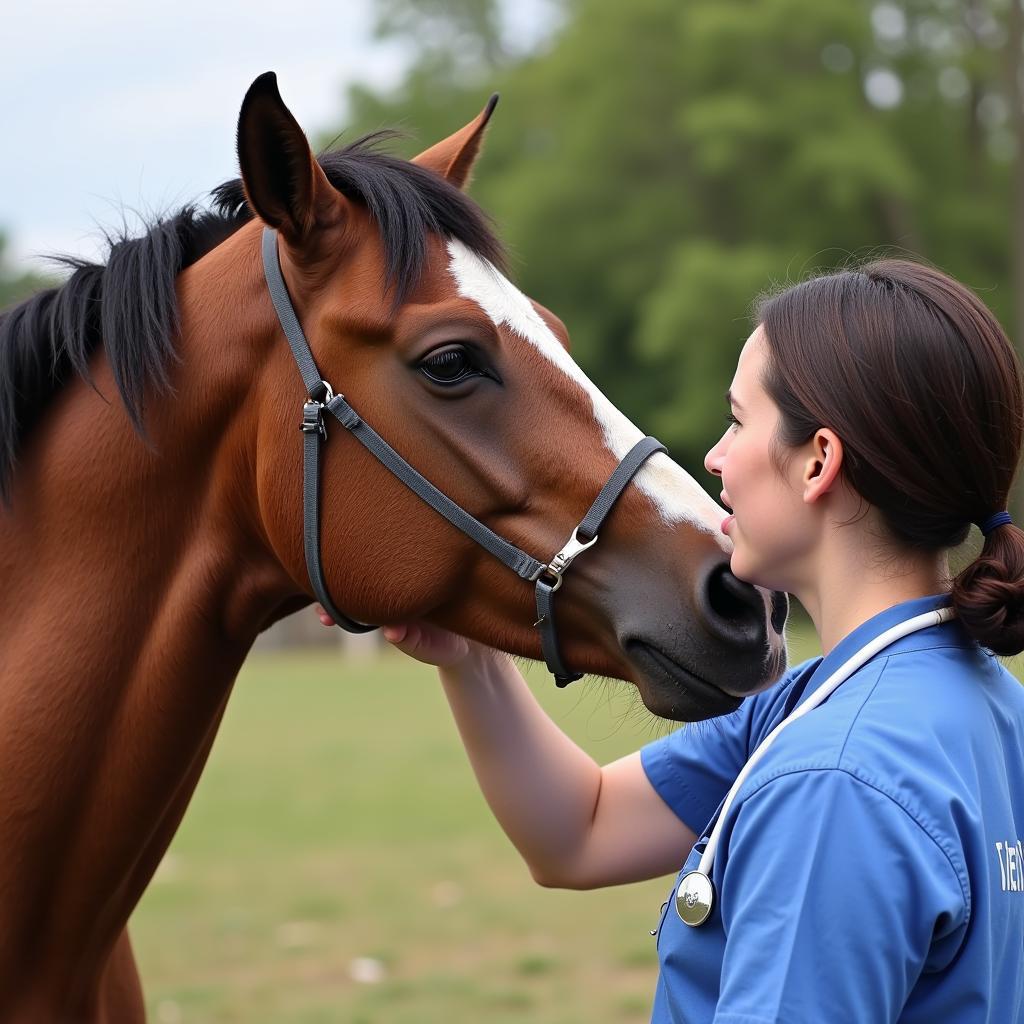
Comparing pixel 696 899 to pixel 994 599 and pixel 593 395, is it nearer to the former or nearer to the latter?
pixel 994 599

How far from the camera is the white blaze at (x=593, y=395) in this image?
2154 mm

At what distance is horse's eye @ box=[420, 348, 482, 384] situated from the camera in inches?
85.6

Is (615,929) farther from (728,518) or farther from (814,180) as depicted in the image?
(814,180)

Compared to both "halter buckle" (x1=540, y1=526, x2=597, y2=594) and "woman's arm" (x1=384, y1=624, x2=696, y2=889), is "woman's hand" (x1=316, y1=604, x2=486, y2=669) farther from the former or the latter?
"halter buckle" (x1=540, y1=526, x2=597, y2=594)

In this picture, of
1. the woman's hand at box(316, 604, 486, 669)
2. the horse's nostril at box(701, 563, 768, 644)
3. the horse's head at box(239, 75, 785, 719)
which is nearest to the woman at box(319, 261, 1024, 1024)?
the horse's nostril at box(701, 563, 768, 644)

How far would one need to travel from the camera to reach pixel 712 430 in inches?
1000

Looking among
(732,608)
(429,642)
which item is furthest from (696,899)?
(429,642)

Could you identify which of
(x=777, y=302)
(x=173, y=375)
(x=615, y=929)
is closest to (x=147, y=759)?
(x=173, y=375)

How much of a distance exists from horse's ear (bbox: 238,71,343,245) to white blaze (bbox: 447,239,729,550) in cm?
25

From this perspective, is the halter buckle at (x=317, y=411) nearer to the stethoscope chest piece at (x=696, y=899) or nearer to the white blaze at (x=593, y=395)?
the white blaze at (x=593, y=395)

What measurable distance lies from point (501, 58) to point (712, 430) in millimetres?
16223

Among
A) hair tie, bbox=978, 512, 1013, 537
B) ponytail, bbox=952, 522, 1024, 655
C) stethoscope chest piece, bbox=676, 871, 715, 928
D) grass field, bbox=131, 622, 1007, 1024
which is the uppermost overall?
hair tie, bbox=978, 512, 1013, 537

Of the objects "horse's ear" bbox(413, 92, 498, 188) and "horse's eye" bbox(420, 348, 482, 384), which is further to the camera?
"horse's ear" bbox(413, 92, 498, 188)

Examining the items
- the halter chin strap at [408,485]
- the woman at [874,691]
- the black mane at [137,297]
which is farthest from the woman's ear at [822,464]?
the black mane at [137,297]
